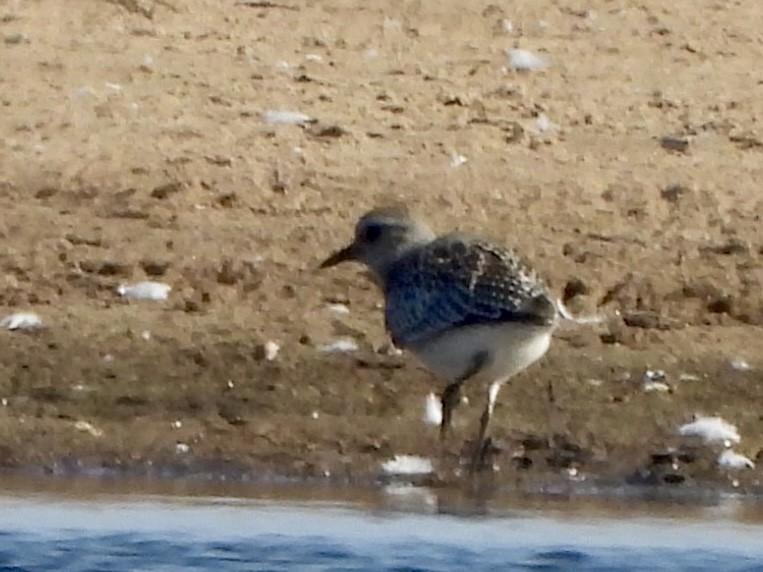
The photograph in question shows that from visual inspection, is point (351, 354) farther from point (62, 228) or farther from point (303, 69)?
point (303, 69)

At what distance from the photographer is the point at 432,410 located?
34.6 feet

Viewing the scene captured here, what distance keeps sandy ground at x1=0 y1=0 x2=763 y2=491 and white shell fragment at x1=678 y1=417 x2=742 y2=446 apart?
0.06 metres

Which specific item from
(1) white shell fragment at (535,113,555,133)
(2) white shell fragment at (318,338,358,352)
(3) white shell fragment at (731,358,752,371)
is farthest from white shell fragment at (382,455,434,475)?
(1) white shell fragment at (535,113,555,133)

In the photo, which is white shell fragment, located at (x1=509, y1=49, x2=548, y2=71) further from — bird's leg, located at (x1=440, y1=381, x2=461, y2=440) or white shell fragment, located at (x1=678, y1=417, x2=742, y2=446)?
bird's leg, located at (x1=440, y1=381, x2=461, y2=440)

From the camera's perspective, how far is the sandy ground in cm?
1035

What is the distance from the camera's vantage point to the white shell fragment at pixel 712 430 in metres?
10.4

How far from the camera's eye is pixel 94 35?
1440 centimetres

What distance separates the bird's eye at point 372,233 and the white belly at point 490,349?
75 centimetres

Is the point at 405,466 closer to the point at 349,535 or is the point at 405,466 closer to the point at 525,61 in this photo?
the point at 349,535

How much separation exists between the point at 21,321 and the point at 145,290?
23.8 inches

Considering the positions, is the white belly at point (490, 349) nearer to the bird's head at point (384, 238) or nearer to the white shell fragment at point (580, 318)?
the bird's head at point (384, 238)

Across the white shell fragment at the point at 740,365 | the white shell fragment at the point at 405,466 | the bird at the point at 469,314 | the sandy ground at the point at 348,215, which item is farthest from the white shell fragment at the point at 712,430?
the white shell fragment at the point at 405,466

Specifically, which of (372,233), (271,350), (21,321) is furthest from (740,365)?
(21,321)

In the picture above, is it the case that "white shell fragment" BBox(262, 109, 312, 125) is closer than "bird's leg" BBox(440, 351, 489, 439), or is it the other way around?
"bird's leg" BBox(440, 351, 489, 439)
